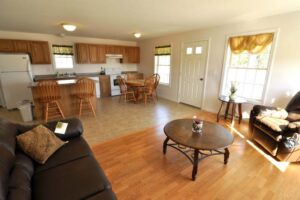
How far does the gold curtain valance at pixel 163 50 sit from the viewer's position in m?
5.42

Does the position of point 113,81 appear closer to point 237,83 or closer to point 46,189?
point 237,83

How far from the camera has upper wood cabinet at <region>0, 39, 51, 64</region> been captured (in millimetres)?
4407

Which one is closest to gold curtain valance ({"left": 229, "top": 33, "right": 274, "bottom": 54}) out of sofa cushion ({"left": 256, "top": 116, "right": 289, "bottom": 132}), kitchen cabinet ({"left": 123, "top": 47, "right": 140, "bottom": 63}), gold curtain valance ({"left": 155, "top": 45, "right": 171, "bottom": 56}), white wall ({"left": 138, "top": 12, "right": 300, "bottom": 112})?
white wall ({"left": 138, "top": 12, "right": 300, "bottom": 112})

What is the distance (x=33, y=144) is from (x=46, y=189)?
23.1 inches

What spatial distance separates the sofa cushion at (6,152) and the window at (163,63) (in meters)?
4.78

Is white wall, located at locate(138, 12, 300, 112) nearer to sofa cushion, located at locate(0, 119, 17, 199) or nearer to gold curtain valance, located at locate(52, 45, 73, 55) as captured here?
gold curtain valance, located at locate(52, 45, 73, 55)

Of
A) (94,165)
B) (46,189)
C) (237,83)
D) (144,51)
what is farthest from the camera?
(144,51)

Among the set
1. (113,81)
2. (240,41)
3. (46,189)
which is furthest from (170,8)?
(113,81)

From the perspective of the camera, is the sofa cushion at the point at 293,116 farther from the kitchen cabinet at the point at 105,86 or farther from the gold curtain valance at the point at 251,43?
the kitchen cabinet at the point at 105,86

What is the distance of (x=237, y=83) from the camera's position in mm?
3797

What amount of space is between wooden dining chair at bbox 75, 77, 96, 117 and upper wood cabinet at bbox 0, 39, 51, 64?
2066mm

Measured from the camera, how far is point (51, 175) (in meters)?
1.31

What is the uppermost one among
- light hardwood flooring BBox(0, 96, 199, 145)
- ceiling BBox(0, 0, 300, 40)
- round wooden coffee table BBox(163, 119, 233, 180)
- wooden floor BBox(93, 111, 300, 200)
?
ceiling BBox(0, 0, 300, 40)

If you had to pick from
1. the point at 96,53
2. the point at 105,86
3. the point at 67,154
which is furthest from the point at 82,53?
the point at 67,154
